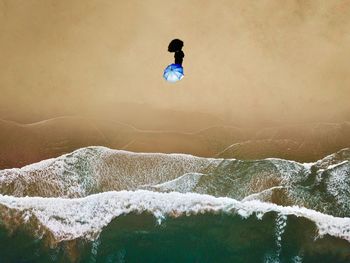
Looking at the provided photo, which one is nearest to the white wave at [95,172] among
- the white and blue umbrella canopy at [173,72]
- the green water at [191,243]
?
the green water at [191,243]

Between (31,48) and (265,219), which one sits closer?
(265,219)

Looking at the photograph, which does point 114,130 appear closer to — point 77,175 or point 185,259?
point 77,175

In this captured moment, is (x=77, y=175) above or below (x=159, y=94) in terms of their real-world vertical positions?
below

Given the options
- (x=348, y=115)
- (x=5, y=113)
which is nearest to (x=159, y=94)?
(x=5, y=113)

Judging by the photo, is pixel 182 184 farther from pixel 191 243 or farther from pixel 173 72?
pixel 173 72

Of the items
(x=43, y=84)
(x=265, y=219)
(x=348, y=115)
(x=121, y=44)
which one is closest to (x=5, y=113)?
(x=43, y=84)

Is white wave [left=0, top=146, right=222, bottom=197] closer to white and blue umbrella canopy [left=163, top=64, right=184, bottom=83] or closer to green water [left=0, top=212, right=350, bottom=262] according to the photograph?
green water [left=0, top=212, right=350, bottom=262]

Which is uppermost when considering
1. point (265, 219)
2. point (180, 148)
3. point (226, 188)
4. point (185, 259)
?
point (180, 148)

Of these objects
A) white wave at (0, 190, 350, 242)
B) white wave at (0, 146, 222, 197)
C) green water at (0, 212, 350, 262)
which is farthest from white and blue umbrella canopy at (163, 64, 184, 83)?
green water at (0, 212, 350, 262)
